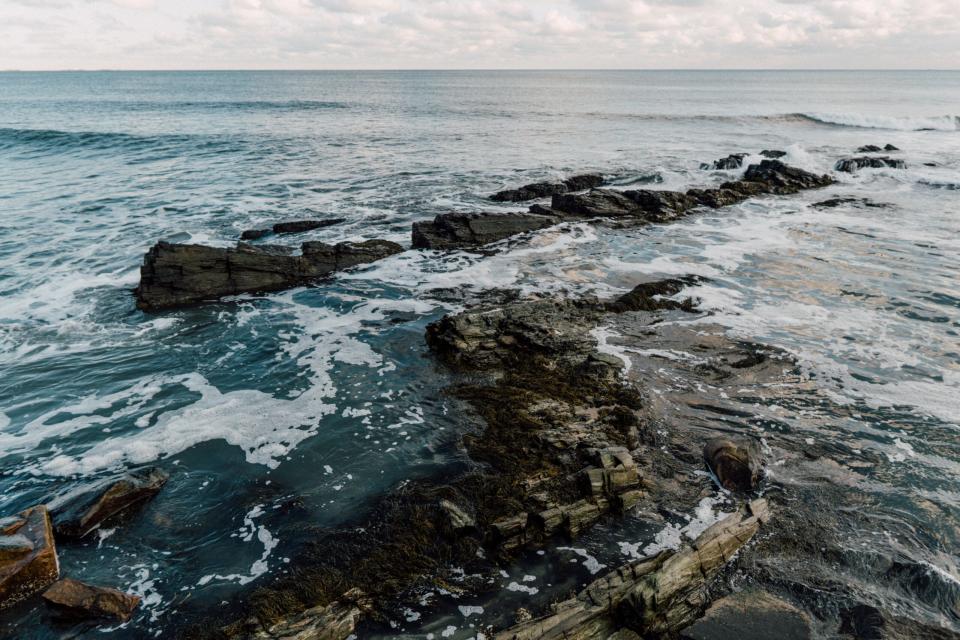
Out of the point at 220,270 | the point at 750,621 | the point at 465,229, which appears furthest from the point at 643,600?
the point at 465,229

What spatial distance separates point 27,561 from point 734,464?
941 cm

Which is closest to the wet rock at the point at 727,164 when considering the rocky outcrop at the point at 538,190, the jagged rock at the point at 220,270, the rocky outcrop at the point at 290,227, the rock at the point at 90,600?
the rocky outcrop at the point at 538,190

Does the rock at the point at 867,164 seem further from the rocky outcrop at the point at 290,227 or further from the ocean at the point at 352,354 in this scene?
the rocky outcrop at the point at 290,227

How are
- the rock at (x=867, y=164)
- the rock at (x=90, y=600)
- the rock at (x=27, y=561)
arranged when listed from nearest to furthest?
the rock at (x=90, y=600)
the rock at (x=27, y=561)
the rock at (x=867, y=164)

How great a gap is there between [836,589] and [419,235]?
16.3 meters

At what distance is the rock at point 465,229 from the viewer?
19.8 meters

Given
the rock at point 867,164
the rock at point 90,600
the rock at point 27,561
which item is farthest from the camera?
the rock at point 867,164

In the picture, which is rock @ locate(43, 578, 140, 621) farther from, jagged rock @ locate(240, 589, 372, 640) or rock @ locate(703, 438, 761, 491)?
rock @ locate(703, 438, 761, 491)

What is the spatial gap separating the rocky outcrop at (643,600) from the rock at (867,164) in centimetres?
3639

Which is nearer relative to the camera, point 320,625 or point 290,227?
point 320,625

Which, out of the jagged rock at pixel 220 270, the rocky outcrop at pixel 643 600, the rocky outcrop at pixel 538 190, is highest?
the rocky outcrop at pixel 538 190

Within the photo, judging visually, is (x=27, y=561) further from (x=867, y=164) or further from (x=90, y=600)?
(x=867, y=164)

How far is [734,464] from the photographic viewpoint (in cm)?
801

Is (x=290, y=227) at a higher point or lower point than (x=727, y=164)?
lower
